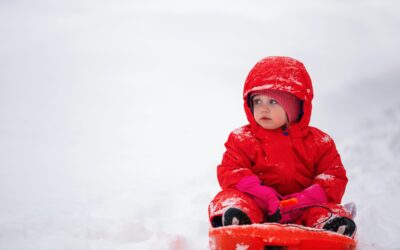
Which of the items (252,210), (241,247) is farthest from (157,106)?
(241,247)

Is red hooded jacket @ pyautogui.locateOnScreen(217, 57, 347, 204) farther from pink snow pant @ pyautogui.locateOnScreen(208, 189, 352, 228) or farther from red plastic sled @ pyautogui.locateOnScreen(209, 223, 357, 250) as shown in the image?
red plastic sled @ pyautogui.locateOnScreen(209, 223, 357, 250)

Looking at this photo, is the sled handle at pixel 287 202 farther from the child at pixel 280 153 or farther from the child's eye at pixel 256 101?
the child's eye at pixel 256 101

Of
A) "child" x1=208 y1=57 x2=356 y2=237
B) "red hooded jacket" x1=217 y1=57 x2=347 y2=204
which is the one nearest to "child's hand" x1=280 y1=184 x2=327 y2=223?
"child" x1=208 y1=57 x2=356 y2=237

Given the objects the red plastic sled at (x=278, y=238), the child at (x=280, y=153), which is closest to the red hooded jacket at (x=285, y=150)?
the child at (x=280, y=153)

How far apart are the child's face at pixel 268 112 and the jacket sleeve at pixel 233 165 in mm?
186

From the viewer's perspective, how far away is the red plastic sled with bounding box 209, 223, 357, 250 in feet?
6.12

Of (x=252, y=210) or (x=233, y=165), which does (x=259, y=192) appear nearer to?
(x=252, y=210)

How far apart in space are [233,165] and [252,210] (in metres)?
0.33

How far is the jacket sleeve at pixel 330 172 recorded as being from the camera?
8.19 feet

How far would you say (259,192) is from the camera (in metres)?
2.40

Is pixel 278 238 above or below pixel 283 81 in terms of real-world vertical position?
below

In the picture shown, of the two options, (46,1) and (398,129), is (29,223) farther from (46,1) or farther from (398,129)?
(46,1)

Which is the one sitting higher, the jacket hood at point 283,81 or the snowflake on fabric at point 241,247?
the jacket hood at point 283,81

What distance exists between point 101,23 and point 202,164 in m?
5.12
